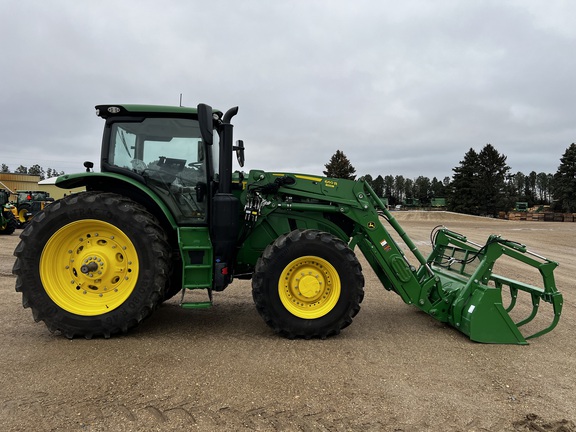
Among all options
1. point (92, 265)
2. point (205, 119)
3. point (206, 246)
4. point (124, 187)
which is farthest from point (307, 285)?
point (124, 187)

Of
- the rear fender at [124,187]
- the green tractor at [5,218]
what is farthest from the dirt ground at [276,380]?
the green tractor at [5,218]

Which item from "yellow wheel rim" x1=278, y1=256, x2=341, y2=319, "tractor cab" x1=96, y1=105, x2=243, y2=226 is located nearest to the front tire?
"yellow wheel rim" x1=278, y1=256, x2=341, y2=319

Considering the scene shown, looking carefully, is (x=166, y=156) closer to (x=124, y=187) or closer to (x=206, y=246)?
(x=124, y=187)

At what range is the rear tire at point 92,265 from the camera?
4.06m

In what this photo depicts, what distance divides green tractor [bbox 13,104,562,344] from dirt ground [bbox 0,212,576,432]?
1.00 ft

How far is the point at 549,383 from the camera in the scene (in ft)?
11.0

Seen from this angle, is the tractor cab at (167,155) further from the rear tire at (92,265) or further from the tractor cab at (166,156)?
the rear tire at (92,265)

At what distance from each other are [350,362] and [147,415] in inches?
72.0

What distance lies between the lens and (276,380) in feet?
10.7

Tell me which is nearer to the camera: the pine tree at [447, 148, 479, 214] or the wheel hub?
the wheel hub

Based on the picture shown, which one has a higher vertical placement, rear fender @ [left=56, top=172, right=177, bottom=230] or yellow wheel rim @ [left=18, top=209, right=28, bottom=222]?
rear fender @ [left=56, top=172, right=177, bottom=230]

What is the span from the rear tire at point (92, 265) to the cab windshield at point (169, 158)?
1.52 feet

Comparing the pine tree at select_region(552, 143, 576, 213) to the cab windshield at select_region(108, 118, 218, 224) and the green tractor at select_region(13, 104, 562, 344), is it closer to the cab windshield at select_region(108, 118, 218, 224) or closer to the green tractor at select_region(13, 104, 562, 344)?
the green tractor at select_region(13, 104, 562, 344)

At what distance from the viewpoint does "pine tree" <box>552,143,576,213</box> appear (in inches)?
2142
